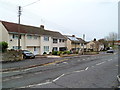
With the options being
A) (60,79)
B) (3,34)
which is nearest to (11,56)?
(3,34)

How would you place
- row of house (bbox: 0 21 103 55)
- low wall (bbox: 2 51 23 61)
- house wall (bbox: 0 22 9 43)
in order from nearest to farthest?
low wall (bbox: 2 51 23 61) → house wall (bbox: 0 22 9 43) → row of house (bbox: 0 21 103 55)

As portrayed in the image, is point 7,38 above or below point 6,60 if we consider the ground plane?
above

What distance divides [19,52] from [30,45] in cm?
1125

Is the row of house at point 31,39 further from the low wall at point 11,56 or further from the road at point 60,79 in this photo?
the road at point 60,79

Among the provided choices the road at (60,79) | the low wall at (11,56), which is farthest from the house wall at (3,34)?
the road at (60,79)

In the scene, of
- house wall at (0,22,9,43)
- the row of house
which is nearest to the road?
house wall at (0,22,9,43)

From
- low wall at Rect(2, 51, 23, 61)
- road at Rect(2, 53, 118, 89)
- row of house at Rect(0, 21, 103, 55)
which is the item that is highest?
row of house at Rect(0, 21, 103, 55)

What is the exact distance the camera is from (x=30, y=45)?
31094 millimetres

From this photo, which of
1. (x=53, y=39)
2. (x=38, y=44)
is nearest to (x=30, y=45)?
(x=38, y=44)

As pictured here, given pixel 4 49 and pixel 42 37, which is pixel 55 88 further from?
pixel 42 37

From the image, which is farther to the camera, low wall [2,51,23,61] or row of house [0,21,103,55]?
row of house [0,21,103,55]

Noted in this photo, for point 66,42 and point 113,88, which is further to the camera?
point 66,42

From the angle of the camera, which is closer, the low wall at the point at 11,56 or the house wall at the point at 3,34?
the low wall at the point at 11,56

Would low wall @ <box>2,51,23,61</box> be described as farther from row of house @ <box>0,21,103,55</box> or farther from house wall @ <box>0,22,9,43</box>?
house wall @ <box>0,22,9,43</box>
